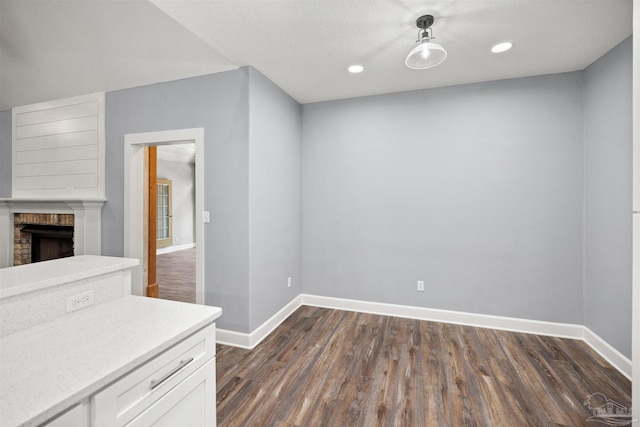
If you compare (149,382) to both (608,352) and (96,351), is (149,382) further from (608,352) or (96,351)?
(608,352)

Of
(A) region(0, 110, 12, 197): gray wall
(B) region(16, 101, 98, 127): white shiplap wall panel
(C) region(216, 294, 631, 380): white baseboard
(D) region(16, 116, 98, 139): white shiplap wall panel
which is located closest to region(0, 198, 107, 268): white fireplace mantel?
(A) region(0, 110, 12, 197): gray wall

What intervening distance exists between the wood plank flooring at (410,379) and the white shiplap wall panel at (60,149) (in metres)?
2.75

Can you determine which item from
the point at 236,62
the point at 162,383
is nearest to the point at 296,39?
the point at 236,62

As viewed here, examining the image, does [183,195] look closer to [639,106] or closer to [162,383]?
[162,383]

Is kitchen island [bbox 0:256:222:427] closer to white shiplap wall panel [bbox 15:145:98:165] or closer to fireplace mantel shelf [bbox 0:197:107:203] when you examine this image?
fireplace mantel shelf [bbox 0:197:107:203]

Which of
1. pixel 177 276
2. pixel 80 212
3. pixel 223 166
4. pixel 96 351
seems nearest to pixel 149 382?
pixel 96 351

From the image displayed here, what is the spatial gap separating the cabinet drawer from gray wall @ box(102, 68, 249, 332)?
1.56 metres

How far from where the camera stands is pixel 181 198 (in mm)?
8891

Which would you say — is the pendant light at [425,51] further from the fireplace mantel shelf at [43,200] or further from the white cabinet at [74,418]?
the fireplace mantel shelf at [43,200]

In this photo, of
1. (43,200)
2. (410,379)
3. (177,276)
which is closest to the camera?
(410,379)

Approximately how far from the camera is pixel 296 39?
7.55ft

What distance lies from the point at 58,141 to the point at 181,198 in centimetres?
541

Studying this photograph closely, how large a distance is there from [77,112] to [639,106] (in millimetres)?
4931

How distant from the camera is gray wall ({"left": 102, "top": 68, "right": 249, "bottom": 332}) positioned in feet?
8.90
